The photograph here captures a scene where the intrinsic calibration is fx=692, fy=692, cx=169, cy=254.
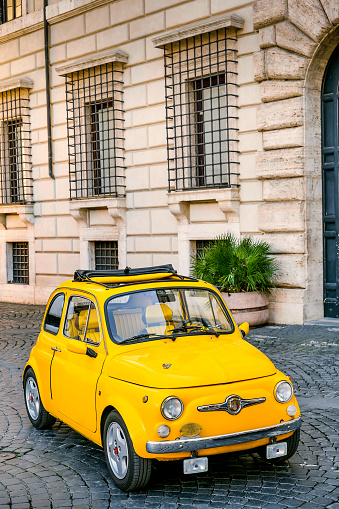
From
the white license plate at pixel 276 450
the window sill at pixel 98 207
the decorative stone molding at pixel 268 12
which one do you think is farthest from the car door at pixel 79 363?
the window sill at pixel 98 207

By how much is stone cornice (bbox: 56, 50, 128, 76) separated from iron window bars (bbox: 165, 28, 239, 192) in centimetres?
138

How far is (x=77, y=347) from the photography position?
5.84 metres

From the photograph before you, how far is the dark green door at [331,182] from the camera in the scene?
12.7m

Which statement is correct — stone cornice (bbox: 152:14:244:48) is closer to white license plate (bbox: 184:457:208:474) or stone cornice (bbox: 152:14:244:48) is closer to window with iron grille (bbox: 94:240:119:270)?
window with iron grille (bbox: 94:240:119:270)

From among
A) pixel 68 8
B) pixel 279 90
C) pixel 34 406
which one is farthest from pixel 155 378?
pixel 68 8

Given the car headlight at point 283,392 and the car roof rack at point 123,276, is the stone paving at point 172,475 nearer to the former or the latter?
the car headlight at point 283,392

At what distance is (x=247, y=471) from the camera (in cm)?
536

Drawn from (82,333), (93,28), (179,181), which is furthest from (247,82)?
(82,333)

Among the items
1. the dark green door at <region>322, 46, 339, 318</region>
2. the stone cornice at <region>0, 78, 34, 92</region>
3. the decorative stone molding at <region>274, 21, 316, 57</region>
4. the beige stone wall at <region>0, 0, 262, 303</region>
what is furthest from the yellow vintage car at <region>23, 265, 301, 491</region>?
the stone cornice at <region>0, 78, 34, 92</region>

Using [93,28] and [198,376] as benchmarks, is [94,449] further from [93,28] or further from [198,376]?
[93,28]

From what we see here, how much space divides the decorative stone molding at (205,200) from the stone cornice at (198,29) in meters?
3.10

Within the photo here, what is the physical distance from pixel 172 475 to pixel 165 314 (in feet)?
4.40

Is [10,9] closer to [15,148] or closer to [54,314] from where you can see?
[15,148]

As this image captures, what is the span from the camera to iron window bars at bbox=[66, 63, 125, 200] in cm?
1619
